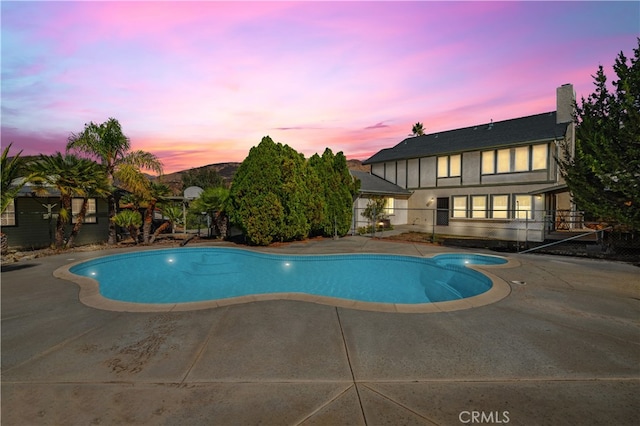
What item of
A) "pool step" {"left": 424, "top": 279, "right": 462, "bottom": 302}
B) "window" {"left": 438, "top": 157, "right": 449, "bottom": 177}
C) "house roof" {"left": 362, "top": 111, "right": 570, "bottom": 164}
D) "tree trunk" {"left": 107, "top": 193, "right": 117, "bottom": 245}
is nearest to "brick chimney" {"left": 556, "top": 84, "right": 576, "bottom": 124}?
"house roof" {"left": 362, "top": 111, "right": 570, "bottom": 164}

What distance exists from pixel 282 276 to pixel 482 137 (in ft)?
64.4

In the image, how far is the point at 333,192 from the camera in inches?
687

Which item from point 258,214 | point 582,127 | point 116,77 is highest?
point 116,77

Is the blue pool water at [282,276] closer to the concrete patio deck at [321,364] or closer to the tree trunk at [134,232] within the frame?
the tree trunk at [134,232]

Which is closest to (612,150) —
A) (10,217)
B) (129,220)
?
(129,220)

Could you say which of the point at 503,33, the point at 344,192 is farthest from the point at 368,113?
the point at 503,33

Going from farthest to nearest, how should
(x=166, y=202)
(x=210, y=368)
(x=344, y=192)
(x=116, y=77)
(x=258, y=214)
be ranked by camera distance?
(x=344, y=192) → (x=166, y=202) → (x=258, y=214) → (x=116, y=77) → (x=210, y=368)

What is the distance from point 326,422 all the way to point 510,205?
21.6 m

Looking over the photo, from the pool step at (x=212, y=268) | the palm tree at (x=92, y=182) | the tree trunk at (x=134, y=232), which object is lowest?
the pool step at (x=212, y=268)

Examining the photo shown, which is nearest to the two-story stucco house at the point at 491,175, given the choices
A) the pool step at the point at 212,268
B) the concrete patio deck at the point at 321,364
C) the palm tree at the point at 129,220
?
the pool step at the point at 212,268

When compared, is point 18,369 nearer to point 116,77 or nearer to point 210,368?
point 210,368

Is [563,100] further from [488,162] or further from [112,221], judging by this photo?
[112,221]

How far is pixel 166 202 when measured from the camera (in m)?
15.6

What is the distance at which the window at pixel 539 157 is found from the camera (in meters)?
18.6
